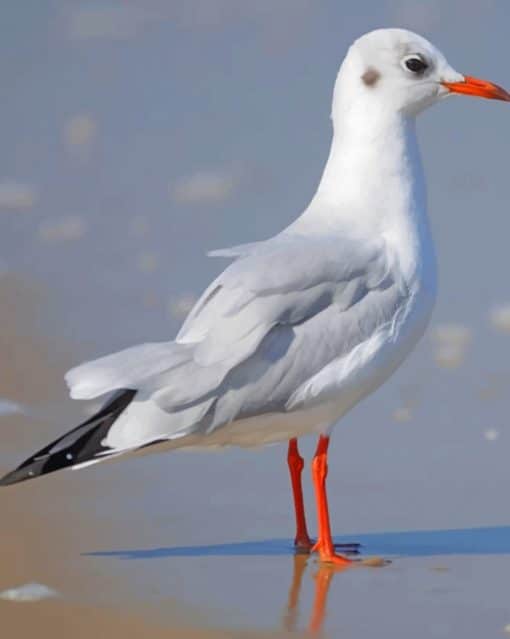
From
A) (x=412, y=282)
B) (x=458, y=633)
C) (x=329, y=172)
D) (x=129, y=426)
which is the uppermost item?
(x=329, y=172)

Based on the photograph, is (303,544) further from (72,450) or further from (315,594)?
(72,450)

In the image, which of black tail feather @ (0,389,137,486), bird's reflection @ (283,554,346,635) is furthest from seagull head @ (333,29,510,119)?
bird's reflection @ (283,554,346,635)

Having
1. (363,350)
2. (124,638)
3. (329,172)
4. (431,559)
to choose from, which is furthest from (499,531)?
(124,638)

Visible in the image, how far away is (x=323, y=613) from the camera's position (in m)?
4.59

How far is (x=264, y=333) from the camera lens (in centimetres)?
487

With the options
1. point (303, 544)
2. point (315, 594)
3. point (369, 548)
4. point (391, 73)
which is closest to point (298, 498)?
point (303, 544)

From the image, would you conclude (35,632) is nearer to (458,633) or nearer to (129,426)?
(129,426)

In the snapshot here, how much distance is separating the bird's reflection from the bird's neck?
2.88ft

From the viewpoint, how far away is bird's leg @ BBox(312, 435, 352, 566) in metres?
5.05

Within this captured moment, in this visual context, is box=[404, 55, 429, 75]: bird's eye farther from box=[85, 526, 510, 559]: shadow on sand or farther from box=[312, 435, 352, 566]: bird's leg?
box=[85, 526, 510, 559]: shadow on sand

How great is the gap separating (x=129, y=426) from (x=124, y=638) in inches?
24.5

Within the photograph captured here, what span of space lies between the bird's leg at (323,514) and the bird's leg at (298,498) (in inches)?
2.5

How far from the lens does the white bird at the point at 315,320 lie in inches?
188

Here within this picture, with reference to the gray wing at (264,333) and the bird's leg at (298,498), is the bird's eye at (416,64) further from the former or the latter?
the bird's leg at (298,498)
